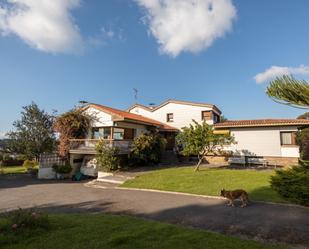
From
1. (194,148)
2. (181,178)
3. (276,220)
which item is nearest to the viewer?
(276,220)

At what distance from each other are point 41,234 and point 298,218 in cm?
817

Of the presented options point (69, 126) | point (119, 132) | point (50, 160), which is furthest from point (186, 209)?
point (69, 126)

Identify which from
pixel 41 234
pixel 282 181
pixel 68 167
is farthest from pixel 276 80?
pixel 68 167

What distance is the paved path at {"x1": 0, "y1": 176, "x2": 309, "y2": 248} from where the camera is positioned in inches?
274

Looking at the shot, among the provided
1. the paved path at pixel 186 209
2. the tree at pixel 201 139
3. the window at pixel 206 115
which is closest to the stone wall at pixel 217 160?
the window at pixel 206 115

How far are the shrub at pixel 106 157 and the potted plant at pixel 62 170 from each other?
3966 millimetres

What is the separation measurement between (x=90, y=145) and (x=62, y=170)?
Answer: 342cm

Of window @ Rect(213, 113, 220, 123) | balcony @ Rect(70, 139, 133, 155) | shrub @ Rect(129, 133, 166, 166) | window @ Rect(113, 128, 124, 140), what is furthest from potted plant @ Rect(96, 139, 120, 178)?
window @ Rect(213, 113, 220, 123)

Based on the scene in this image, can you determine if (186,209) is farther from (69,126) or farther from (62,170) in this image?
(69,126)

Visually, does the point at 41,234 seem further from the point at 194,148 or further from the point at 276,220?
the point at 194,148

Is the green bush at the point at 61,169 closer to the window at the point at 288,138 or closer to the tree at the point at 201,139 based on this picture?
the tree at the point at 201,139

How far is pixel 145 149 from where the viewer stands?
72.4 ft

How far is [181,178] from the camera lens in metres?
15.9

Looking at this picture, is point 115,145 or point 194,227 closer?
point 194,227
